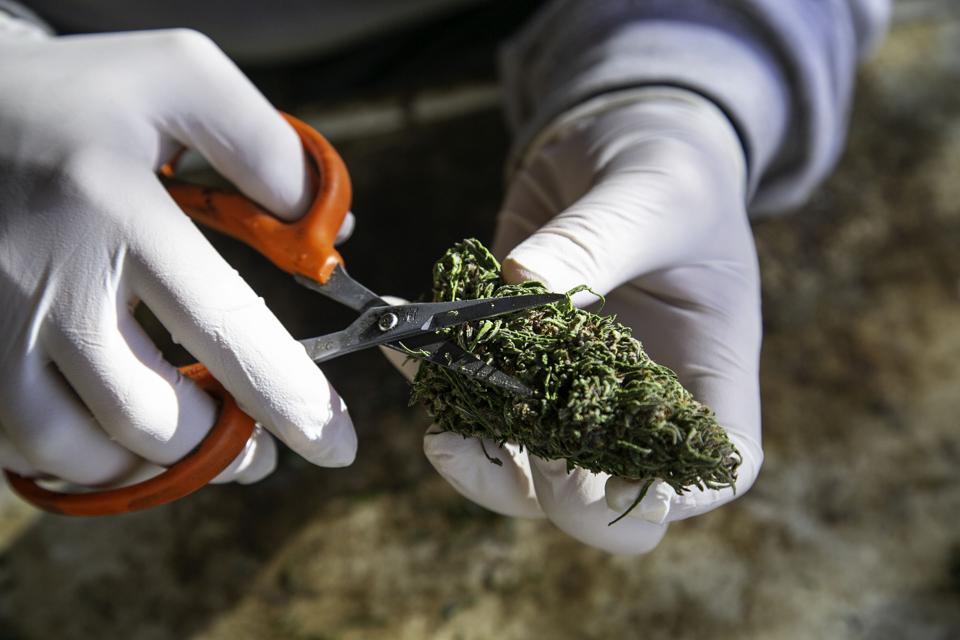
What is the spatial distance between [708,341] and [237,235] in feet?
3.25

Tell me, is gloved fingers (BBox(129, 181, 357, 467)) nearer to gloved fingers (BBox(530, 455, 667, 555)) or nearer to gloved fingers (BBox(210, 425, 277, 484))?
gloved fingers (BBox(210, 425, 277, 484))

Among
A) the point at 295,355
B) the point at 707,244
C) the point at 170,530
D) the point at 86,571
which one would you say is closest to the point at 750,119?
the point at 707,244

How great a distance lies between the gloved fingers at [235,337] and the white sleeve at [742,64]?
0.89 meters

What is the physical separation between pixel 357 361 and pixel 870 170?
172cm

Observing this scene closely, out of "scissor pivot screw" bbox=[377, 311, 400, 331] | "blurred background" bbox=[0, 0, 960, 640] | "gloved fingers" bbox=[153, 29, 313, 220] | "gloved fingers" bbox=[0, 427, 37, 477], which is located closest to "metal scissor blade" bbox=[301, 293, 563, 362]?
"scissor pivot screw" bbox=[377, 311, 400, 331]

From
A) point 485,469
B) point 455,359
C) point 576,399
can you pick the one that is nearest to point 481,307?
point 455,359

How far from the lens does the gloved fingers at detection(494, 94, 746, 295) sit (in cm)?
147

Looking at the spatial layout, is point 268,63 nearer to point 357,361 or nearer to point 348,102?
point 348,102

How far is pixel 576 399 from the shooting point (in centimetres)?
121

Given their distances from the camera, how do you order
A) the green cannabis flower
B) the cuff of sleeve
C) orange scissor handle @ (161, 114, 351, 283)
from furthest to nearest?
the cuff of sleeve, orange scissor handle @ (161, 114, 351, 283), the green cannabis flower

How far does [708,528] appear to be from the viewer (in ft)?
6.71

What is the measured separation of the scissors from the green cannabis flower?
0.04m

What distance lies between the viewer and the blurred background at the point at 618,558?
1969 millimetres

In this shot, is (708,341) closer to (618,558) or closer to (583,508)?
(583,508)
